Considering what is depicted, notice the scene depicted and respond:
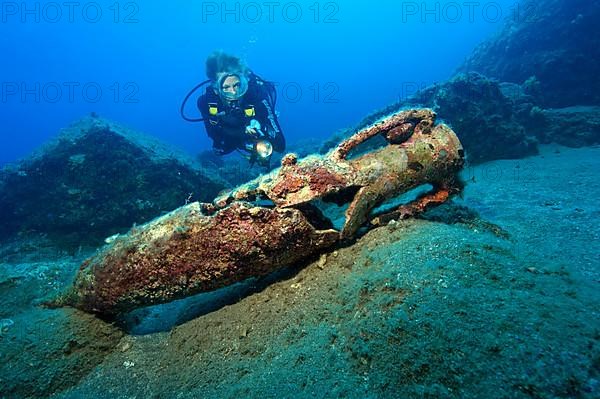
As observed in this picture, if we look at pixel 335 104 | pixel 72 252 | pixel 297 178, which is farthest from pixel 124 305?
pixel 335 104

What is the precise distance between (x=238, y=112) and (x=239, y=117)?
5.3 inches

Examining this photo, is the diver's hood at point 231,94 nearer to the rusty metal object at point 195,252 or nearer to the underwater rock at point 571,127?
the rusty metal object at point 195,252

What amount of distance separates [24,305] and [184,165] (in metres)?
5.17

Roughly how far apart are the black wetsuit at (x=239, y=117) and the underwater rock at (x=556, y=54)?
32.7 ft

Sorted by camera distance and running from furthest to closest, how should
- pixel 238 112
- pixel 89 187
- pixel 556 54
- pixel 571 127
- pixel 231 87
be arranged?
pixel 556 54, pixel 571 127, pixel 238 112, pixel 231 87, pixel 89 187

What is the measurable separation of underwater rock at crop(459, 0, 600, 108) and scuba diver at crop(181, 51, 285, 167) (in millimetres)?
10056

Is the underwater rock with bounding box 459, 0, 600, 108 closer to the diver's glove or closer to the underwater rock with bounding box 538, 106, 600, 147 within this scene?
the underwater rock with bounding box 538, 106, 600, 147

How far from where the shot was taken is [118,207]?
280 inches

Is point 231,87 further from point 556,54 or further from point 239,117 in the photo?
point 556,54

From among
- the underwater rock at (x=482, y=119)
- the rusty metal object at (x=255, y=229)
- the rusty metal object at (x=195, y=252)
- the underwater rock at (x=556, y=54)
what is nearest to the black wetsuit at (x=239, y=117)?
the underwater rock at (x=482, y=119)

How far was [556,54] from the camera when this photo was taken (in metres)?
11.8

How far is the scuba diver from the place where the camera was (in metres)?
7.87

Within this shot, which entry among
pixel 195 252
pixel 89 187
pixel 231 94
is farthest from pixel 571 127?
pixel 89 187

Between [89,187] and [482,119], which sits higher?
[89,187]
